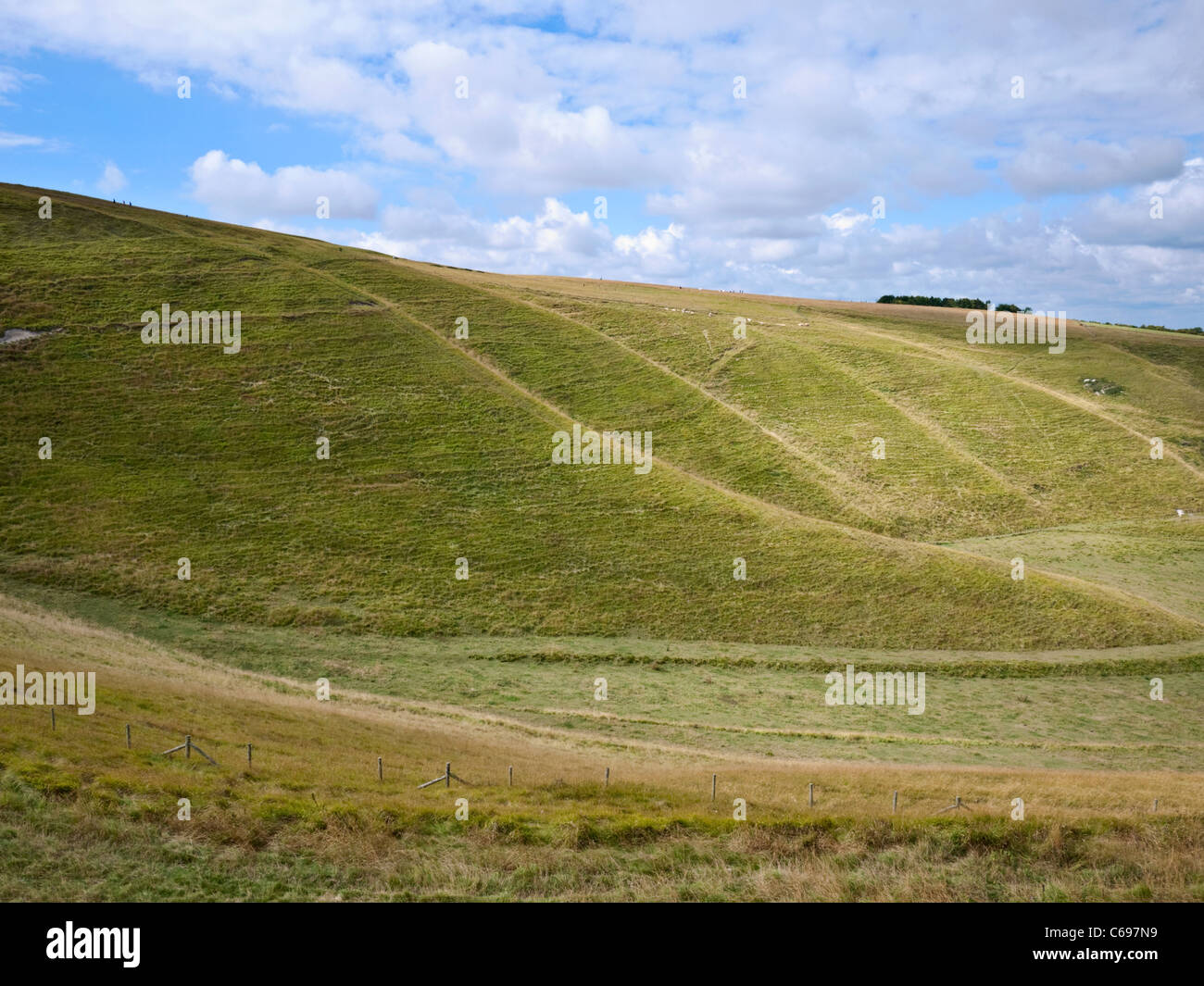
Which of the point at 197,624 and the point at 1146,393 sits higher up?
the point at 1146,393

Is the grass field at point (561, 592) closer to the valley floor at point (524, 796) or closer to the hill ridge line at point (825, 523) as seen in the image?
the valley floor at point (524, 796)

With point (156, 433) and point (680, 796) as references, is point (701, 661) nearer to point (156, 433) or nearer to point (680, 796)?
point (680, 796)

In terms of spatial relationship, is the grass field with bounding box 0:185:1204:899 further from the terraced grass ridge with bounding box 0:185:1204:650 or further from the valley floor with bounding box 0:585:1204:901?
the terraced grass ridge with bounding box 0:185:1204:650

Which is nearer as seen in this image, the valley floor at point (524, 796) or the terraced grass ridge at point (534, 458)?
the valley floor at point (524, 796)

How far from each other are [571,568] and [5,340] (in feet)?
179

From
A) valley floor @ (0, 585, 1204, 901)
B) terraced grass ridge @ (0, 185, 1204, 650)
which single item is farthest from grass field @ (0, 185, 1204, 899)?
terraced grass ridge @ (0, 185, 1204, 650)

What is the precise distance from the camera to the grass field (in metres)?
15.8

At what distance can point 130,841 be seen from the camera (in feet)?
45.9

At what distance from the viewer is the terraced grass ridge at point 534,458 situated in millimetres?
48219

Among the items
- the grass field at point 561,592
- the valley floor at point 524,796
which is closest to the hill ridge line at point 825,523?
the grass field at point 561,592

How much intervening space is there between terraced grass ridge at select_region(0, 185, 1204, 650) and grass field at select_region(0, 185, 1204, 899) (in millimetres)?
411

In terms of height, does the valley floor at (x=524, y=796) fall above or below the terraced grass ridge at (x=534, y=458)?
below

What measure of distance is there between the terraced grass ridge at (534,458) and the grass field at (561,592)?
41 cm
